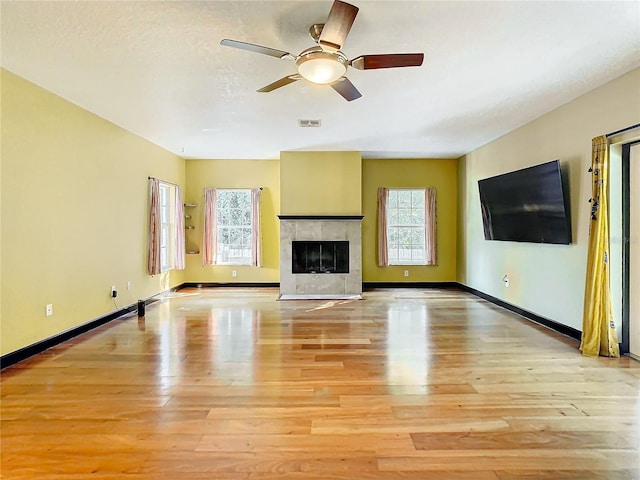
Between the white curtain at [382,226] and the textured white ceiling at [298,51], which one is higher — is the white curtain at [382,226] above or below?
below

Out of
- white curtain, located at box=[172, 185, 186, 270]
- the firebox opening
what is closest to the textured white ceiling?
white curtain, located at box=[172, 185, 186, 270]

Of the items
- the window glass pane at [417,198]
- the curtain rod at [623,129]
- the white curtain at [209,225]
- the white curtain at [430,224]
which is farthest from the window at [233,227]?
the curtain rod at [623,129]

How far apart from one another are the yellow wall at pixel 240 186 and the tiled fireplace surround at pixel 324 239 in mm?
1061

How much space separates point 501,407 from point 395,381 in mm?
804

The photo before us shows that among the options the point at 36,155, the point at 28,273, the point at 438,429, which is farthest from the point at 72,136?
the point at 438,429

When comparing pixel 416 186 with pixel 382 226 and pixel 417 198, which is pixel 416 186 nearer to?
pixel 417 198

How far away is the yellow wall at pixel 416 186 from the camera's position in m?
8.04

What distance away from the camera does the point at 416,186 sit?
805 cm

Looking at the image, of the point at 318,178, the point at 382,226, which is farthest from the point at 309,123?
the point at 382,226

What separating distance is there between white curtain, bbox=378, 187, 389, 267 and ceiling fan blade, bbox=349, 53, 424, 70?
5.30m

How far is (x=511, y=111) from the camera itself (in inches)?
182

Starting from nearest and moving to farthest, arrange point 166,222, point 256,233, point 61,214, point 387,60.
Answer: point 387,60 < point 61,214 < point 166,222 < point 256,233

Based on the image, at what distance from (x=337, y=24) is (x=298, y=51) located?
872mm

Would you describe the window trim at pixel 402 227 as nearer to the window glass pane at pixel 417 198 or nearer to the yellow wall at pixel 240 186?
the window glass pane at pixel 417 198
